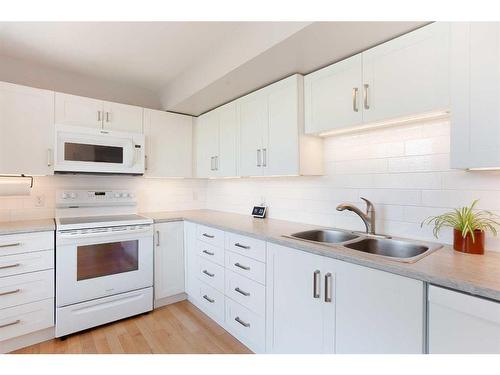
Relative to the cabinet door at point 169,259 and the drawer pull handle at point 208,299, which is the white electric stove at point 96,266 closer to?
the cabinet door at point 169,259

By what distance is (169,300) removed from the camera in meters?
2.63

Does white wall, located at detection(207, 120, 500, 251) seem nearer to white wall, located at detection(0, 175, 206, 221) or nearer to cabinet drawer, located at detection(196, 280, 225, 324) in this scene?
cabinet drawer, located at detection(196, 280, 225, 324)

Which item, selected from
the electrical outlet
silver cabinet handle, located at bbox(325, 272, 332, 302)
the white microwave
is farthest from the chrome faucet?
the electrical outlet

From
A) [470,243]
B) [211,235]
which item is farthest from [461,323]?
[211,235]

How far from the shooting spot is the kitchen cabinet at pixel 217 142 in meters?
2.59

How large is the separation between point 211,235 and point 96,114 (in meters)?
1.61

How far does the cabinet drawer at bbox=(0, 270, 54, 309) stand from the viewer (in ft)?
6.14

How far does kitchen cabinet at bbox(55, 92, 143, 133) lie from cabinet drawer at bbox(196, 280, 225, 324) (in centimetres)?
174

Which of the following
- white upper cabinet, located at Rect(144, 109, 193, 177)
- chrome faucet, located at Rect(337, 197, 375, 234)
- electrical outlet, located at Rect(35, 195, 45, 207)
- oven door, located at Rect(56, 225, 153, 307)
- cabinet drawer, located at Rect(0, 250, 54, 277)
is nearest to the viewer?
chrome faucet, located at Rect(337, 197, 375, 234)

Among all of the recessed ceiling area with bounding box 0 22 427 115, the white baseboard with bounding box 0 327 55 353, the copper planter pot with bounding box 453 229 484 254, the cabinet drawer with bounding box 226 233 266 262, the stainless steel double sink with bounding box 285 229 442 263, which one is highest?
the recessed ceiling area with bounding box 0 22 427 115

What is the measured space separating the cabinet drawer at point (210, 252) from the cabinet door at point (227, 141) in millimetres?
738

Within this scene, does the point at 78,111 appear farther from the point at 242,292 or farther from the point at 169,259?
the point at 242,292

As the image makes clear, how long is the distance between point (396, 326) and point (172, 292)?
82.8 inches

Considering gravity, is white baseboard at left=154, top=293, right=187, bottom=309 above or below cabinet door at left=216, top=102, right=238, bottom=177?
below
